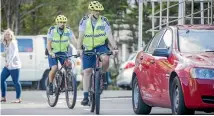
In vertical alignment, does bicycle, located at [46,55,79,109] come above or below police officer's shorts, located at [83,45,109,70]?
below

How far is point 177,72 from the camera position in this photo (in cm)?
1176

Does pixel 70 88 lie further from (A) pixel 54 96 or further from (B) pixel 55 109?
(A) pixel 54 96

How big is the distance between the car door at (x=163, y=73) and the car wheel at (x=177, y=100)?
0.91 ft

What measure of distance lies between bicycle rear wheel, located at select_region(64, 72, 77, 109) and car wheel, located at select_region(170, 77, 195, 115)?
3.58 metres

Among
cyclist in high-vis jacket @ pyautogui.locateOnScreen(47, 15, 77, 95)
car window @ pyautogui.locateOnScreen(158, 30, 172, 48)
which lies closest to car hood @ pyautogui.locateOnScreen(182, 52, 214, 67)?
car window @ pyautogui.locateOnScreen(158, 30, 172, 48)

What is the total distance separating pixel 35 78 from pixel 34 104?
31.1 ft

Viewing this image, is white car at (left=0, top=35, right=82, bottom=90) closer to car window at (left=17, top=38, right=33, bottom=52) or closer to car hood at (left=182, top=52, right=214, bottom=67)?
car window at (left=17, top=38, right=33, bottom=52)

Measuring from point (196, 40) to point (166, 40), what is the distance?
55cm

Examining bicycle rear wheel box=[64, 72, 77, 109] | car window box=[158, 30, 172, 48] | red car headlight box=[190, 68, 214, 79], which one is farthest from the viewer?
bicycle rear wheel box=[64, 72, 77, 109]

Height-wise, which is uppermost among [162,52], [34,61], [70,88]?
[162,52]

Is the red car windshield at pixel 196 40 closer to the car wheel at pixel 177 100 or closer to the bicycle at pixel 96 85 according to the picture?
the car wheel at pixel 177 100

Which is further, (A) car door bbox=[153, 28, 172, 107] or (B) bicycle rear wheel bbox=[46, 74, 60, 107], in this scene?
(B) bicycle rear wheel bbox=[46, 74, 60, 107]

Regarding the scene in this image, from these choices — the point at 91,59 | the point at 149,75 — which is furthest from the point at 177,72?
the point at 91,59

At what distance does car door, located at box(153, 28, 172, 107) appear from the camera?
1236cm
